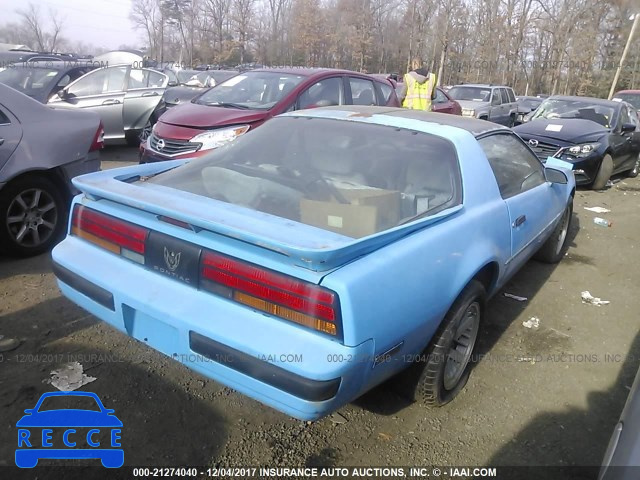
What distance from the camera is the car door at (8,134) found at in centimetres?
388

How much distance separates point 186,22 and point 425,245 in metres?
64.8

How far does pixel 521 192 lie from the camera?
11.0ft

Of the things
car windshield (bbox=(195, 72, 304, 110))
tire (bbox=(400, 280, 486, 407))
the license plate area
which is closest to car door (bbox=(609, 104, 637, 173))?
car windshield (bbox=(195, 72, 304, 110))

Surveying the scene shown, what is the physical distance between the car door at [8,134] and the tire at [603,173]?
325 inches

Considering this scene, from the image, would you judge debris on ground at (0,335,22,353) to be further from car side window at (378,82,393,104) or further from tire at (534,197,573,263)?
car side window at (378,82,393,104)

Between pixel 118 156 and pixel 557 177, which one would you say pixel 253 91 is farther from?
pixel 557 177

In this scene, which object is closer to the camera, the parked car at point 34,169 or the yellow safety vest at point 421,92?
the parked car at point 34,169

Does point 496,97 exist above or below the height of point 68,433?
above

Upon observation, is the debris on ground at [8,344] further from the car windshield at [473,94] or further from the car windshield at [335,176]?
the car windshield at [473,94]

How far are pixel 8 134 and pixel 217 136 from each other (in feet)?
7.30

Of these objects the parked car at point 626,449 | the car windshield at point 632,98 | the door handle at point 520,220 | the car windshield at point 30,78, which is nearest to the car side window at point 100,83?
the car windshield at point 30,78

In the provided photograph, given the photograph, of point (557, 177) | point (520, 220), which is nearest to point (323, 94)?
point (557, 177)

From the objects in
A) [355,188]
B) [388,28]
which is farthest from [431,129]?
[388,28]

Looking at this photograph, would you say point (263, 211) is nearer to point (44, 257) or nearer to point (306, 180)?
point (306, 180)
